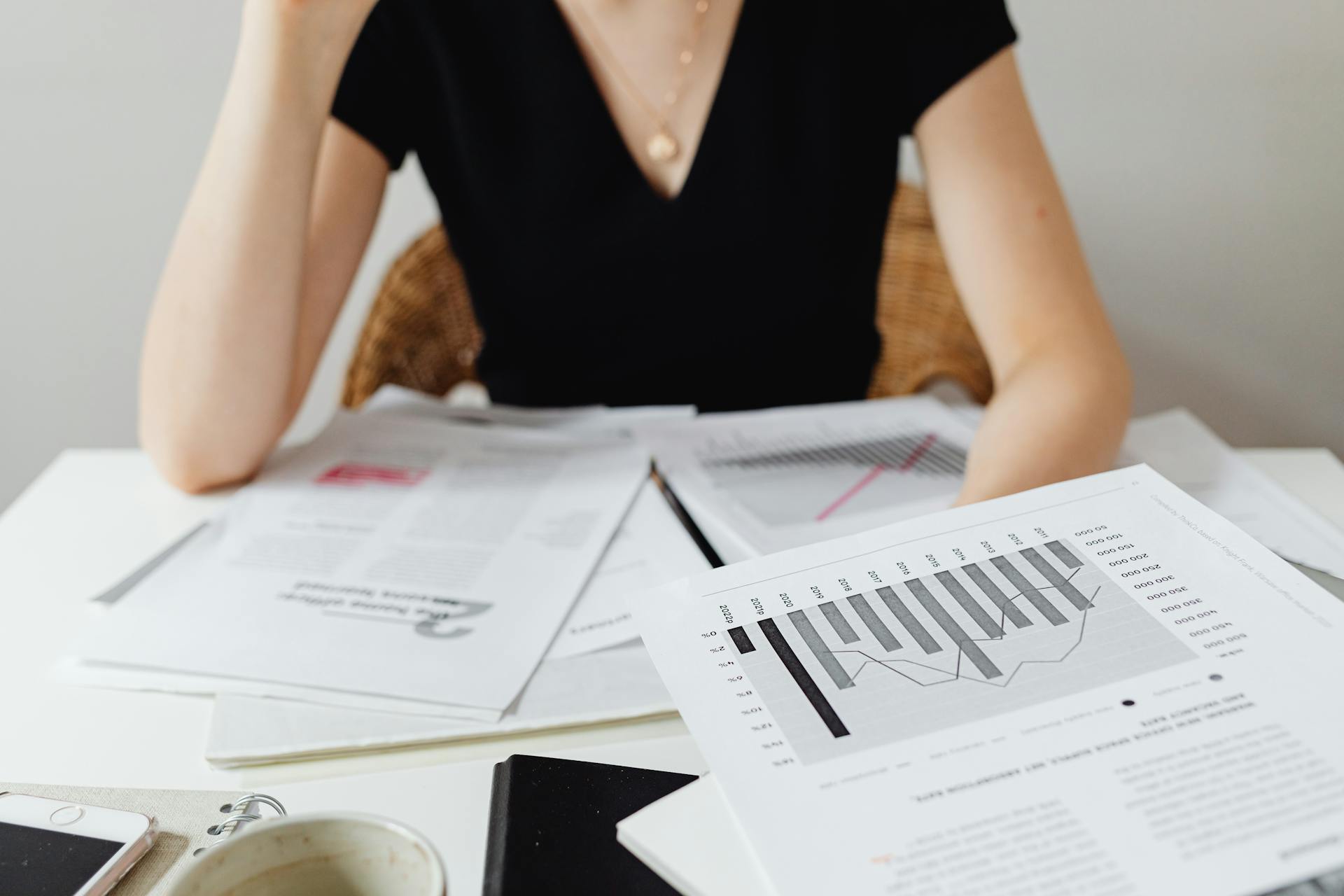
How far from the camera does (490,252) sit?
101 cm

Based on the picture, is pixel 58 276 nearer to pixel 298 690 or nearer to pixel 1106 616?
pixel 298 690

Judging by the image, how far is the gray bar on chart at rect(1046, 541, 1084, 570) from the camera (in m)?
0.42

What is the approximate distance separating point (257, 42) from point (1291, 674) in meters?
0.77

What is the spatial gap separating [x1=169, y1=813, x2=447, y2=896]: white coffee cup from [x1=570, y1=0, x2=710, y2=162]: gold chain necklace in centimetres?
76

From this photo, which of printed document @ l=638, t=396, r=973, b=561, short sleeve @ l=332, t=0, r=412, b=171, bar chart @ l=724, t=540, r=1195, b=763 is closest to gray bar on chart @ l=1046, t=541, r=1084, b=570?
bar chart @ l=724, t=540, r=1195, b=763

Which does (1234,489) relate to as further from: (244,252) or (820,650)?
(244,252)

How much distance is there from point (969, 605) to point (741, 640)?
0.09 metres

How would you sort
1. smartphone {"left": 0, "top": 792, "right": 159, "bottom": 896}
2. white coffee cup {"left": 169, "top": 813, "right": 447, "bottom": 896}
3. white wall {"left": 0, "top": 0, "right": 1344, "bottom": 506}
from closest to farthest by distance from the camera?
white coffee cup {"left": 169, "top": 813, "right": 447, "bottom": 896} → smartphone {"left": 0, "top": 792, "right": 159, "bottom": 896} → white wall {"left": 0, "top": 0, "right": 1344, "bottom": 506}

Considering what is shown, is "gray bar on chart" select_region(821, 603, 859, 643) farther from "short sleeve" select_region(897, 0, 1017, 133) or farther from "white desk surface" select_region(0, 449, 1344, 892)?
"short sleeve" select_region(897, 0, 1017, 133)

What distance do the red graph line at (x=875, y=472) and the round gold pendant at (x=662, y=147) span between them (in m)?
0.36

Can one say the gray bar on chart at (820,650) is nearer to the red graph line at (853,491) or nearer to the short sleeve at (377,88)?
the red graph line at (853,491)

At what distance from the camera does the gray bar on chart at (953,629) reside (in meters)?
0.39

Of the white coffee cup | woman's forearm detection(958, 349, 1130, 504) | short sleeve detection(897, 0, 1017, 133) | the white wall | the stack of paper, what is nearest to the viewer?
the white coffee cup

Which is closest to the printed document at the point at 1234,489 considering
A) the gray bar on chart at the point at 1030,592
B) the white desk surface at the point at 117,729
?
the white desk surface at the point at 117,729
